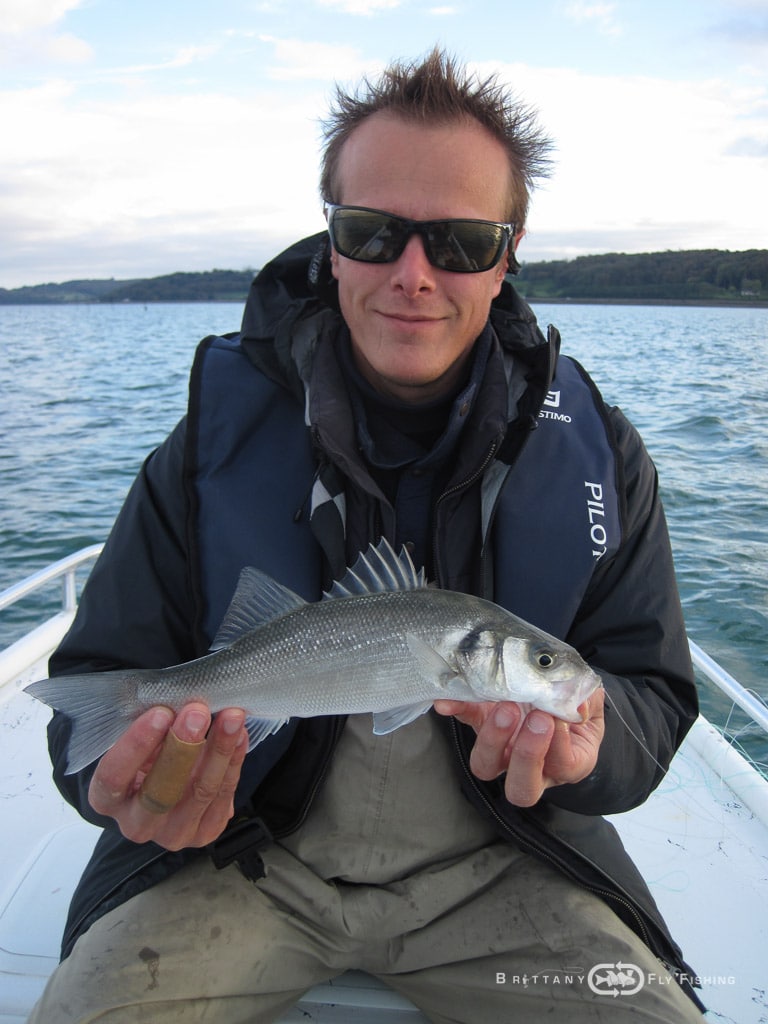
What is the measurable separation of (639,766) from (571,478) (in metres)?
1.19

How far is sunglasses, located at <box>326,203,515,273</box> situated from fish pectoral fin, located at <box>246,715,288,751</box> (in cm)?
184

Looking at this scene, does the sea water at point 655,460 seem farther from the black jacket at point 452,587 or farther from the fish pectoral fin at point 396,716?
the fish pectoral fin at point 396,716

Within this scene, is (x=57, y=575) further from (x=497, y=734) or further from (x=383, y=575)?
(x=497, y=734)

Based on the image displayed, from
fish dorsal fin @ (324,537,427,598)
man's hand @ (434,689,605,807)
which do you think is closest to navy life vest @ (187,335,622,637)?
fish dorsal fin @ (324,537,427,598)

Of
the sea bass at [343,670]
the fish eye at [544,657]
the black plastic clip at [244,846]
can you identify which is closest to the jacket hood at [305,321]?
the sea bass at [343,670]

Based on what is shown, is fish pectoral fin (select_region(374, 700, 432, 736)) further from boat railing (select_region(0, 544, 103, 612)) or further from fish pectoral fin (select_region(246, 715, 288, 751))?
boat railing (select_region(0, 544, 103, 612))

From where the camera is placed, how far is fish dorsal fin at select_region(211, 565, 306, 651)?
109 inches

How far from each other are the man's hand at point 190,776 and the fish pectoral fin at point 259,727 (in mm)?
152

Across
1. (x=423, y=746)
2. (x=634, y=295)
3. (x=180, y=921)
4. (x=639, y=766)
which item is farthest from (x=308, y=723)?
(x=634, y=295)

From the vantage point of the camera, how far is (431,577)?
3.25m

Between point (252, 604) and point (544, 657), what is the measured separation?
1.07 metres

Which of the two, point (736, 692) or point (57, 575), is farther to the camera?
point (57, 575)

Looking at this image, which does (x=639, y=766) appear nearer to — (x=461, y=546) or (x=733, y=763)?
(x=461, y=546)

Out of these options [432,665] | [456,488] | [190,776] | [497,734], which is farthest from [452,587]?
[190,776]
